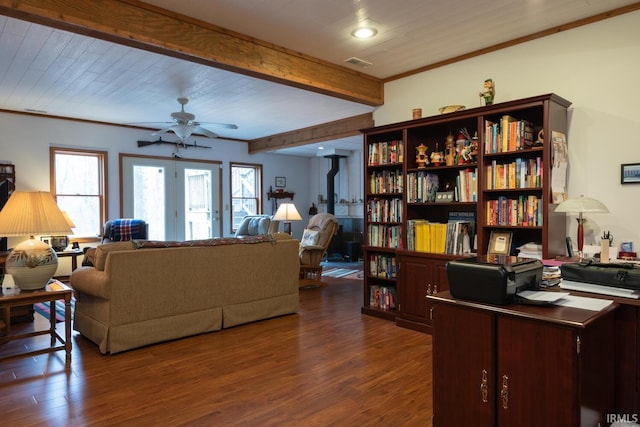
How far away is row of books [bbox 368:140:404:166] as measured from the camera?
13.6ft

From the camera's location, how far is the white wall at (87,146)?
6160mm

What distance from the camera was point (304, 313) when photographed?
4.48m

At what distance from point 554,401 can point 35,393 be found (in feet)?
9.36

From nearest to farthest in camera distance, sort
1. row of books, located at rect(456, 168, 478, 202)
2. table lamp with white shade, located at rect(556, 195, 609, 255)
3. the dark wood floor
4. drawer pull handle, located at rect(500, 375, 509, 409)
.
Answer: drawer pull handle, located at rect(500, 375, 509, 409)
the dark wood floor
table lamp with white shade, located at rect(556, 195, 609, 255)
row of books, located at rect(456, 168, 478, 202)

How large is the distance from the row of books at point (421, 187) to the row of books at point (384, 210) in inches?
8.7

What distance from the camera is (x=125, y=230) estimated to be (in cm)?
639

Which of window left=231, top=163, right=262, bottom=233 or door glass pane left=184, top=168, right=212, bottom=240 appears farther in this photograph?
window left=231, top=163, right=262, bottom=233

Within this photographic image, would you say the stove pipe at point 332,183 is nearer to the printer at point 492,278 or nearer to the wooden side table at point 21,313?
the wooden side table at point 21,313

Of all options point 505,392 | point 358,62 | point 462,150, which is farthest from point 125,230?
point 505,392

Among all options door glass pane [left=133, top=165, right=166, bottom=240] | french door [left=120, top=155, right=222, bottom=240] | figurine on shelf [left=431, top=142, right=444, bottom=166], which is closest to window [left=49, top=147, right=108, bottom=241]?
french door [left=120, top=155, right=222, bottom=240]

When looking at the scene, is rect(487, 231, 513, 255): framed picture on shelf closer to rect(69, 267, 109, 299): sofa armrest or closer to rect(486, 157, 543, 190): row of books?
rect(486, 157, 543, 190): row of books

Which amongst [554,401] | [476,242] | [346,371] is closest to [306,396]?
[346,371]

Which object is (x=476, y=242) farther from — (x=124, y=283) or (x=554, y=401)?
(x=124, y=283)

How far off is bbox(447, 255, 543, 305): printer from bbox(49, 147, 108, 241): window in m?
6.56
